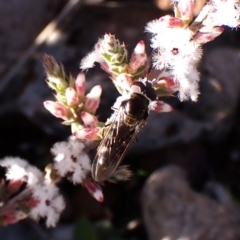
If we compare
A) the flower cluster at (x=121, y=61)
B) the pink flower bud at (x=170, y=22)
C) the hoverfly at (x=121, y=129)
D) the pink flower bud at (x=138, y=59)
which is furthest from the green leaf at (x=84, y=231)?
the pink flower bud at (x=170, y=22)

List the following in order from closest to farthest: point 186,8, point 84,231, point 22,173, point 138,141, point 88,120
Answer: point 186,8 → point 88,120 → point 22,173 → point 84,231 → point 138,141

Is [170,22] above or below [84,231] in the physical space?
above

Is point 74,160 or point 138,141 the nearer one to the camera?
point 74,160

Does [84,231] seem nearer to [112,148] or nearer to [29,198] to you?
[29,198]

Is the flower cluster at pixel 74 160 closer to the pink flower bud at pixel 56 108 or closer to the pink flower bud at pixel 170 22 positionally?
the pink flower bud at pixel 56 108

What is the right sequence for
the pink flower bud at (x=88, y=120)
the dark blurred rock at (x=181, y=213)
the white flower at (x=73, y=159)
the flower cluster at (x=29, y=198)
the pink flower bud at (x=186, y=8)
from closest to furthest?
the pink flower bud at (x=186, y=8) → the pink flower bud at (x=88, y=120) → the white flower at (x=73, y=159) → the flower cluster at (x=29, y=198) → the dark blurred rock at (x=181, y=213)

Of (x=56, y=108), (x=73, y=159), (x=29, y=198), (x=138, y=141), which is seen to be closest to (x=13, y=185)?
(x=29, y=198)

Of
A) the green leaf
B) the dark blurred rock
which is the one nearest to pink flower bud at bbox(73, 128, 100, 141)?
the green leaf
